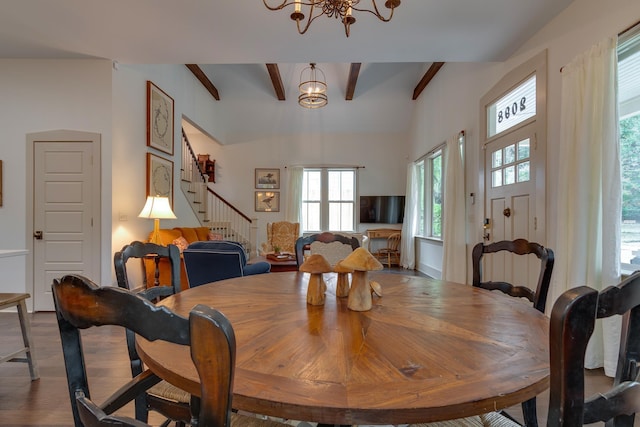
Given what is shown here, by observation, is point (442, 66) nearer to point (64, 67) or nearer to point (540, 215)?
point (540, 215)

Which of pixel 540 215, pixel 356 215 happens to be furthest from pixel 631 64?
pixel 356 215

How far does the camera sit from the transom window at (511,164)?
9.59 feet

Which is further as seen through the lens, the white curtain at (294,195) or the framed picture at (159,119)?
the white curtain at (294,195)

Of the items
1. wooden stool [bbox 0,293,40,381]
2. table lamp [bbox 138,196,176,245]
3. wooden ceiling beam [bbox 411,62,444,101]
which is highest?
wooden ceiling beam [bbox 411,62,444,101]

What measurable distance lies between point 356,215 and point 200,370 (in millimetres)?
7508

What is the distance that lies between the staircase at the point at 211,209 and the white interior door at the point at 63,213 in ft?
6.38

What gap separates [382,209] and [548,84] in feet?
16.9

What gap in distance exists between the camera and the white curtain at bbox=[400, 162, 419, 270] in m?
6.81

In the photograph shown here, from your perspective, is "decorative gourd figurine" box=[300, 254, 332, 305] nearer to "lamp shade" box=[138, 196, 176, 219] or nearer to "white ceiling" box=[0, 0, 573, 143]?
"white ceiling" box=[0, 0, 573, 143]

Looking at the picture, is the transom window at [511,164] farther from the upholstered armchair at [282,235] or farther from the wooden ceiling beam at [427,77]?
the upholstered armchair at [282,235]

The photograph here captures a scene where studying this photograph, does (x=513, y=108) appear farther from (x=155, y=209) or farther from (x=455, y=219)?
(x=155, y=209)

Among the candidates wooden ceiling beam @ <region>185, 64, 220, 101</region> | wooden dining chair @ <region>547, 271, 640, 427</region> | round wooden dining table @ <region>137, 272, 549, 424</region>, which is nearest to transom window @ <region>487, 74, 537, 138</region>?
round wooden dining table @ <region>137, 272, 549, 424</region>

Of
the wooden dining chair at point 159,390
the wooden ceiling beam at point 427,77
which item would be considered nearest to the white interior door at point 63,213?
the wooden dining chair at point 159,390

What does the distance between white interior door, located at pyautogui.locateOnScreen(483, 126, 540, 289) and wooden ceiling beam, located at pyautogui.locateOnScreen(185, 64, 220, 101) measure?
17.3 feet
